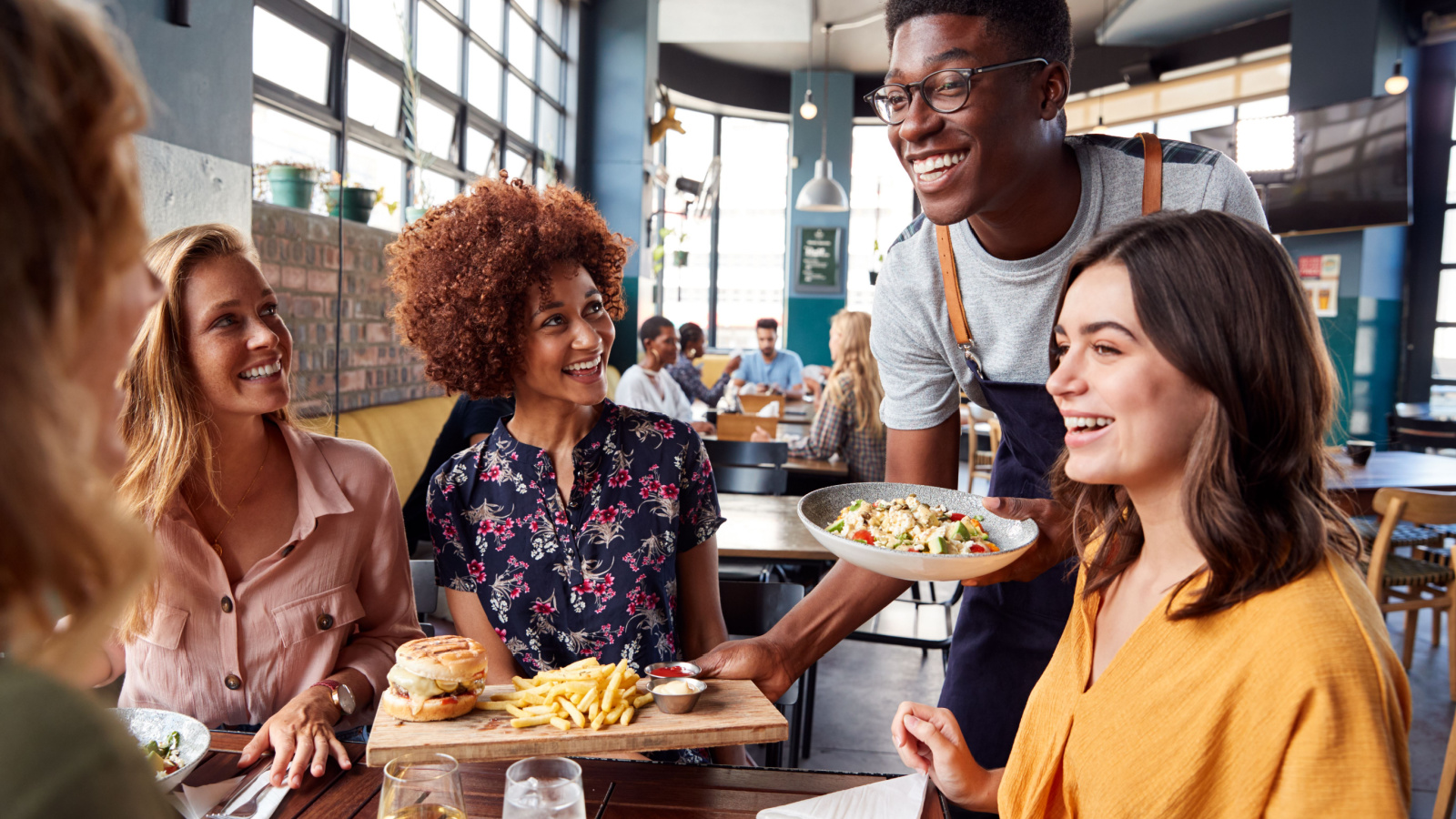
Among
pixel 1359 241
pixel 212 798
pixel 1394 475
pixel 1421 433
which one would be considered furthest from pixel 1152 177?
pixel 1359 241

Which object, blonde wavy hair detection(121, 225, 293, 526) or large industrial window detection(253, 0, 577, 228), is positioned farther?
large industrial window detection(253, 0, 577, 228)

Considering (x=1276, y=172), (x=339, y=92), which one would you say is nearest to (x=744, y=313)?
(x=1276, y=172)

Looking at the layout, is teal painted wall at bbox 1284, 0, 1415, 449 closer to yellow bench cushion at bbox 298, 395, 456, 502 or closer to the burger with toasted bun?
yellow bench cushion at bbox 298, 395, 456, 502

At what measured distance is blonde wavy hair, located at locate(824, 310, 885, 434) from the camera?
4.81 m

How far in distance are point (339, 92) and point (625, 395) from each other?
7.93ft

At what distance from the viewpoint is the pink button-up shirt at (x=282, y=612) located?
1.65m

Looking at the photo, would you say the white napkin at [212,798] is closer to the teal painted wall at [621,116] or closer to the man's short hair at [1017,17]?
the man's short hair at [1017,17]

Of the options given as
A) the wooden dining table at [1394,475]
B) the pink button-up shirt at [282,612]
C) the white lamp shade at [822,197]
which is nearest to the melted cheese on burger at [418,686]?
the pink button-up shirt at [282,612]

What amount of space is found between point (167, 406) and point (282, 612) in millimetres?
439

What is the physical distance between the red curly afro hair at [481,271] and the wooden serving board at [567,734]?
36.4 inches

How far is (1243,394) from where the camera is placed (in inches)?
44.6

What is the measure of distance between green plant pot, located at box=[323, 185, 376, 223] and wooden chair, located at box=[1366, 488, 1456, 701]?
4.46 metres

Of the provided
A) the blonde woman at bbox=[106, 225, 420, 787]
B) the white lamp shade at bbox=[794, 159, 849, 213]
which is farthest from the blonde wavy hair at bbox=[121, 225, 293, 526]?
the white lamp shade at bbox=[794, 159, 849, 213]

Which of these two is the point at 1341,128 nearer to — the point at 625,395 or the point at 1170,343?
the point at 625,395
